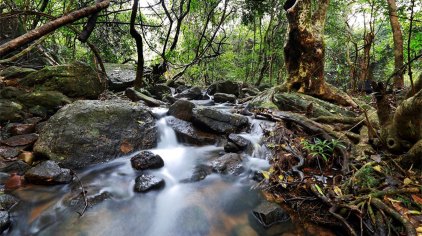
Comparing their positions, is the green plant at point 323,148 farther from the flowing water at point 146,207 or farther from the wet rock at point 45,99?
the wet rock at point 45,99

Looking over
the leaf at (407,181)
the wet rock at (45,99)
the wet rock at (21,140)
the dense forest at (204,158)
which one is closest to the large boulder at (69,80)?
the dense forest at (204,158)

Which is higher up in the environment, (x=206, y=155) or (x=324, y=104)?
(x=324, y=104)

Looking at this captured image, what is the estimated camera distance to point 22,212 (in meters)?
3.14

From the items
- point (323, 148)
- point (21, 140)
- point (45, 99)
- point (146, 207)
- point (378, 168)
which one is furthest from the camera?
point (45, 99)

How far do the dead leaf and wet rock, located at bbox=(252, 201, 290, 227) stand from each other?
2736 mm

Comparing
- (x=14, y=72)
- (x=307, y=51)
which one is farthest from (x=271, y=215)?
(x=14, y=72)

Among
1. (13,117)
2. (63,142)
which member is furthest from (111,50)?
(63,142)

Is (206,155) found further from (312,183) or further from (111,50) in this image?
(111,50)

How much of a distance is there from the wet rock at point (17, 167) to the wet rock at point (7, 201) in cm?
63

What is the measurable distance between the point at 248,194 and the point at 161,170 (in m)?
1.56

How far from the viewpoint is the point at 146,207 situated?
3.60 meters

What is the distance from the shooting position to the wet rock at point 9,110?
483 cm

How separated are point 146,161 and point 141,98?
3889 mm

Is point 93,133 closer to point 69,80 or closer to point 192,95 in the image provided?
point 69,80
